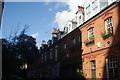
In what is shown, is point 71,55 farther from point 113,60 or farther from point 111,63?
point 113,60

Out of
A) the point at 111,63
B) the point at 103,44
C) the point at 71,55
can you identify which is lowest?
the point at 111,63

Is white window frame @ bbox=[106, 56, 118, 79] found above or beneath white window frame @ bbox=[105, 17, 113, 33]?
beneath

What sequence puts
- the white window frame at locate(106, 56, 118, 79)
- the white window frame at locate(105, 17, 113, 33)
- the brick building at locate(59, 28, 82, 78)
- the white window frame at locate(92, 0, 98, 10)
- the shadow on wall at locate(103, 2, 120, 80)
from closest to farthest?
the shadow on wall at locate(103, 2, 120, 80) → the white window frame at locate(106, 56, 118, 79) → the white window frame at locate(105, 17, 113, 33) → the white window frame at locate(92, 0, 98, 10) → the brick building at locate(59, 28, 82, 78)

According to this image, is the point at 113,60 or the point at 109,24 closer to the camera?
the point at 113,60

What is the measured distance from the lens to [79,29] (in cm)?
2066

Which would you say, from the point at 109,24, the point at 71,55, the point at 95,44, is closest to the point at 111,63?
the point at 95,44

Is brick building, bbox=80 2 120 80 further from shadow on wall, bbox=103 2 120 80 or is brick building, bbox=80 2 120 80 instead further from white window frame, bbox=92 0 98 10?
white window frame, bbox=92 0 98 10

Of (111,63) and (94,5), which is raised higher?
(94,5)

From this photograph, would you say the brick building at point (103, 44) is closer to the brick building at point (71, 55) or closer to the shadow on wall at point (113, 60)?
the shadow on wall at point (113, 60)

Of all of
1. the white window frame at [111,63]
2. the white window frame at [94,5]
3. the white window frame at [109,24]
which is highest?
the white window frame at [94,5]

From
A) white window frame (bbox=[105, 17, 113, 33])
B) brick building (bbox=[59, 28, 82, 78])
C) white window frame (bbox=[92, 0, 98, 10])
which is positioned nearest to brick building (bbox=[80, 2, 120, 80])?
white window frame (bbox=[105, 17, 113, 33])

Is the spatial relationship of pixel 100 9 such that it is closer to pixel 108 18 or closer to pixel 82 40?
pixel 108 18

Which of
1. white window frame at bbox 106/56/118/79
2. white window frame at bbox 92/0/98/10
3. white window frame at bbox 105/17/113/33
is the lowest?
white window frame at bbox 106/56/118/79

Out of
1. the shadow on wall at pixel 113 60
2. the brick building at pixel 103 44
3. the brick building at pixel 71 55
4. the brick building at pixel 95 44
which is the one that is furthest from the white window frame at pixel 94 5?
the shadow on wall at pixel 113 60
